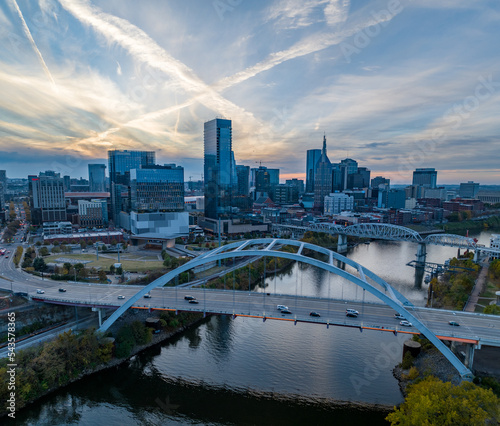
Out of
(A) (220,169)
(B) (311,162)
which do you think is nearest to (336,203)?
(A) (220,169)

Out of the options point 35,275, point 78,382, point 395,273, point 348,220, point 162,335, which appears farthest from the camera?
point 348,220

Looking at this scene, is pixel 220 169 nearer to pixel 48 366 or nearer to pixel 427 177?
pixel 48 366

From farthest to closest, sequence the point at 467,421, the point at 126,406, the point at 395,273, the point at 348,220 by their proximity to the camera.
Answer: the point at 348,220
the point at 395,273
the point at 126,406
the point at 467,421

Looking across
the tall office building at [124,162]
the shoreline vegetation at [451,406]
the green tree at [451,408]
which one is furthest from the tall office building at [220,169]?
the green tree at [451,408]

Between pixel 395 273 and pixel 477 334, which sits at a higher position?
pixel 477 334

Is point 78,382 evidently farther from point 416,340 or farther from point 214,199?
point 214,199

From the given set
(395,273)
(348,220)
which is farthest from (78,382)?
(348,220)

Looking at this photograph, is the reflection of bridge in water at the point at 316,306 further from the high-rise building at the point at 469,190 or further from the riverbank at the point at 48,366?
the high-rise building at the point at 469,190

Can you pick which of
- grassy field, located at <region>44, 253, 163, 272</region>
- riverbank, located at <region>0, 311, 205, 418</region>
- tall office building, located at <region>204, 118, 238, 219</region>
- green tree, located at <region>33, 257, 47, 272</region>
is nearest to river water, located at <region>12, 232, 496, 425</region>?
riverbank, located at <region>0, 311, 205, 418</region>
